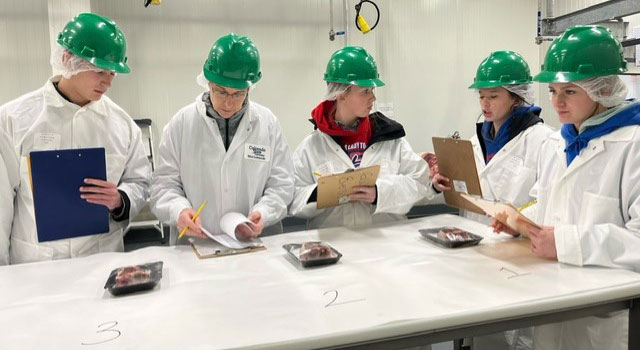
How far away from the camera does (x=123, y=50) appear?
159 centimetres

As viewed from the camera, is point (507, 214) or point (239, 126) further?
point (239, 126)

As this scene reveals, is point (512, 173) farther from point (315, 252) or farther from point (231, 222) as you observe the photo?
point (231, 222)

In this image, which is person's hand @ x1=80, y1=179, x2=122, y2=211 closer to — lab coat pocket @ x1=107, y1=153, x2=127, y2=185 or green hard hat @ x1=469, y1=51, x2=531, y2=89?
lab coat pocket @ x1=107, y1=153, x2=127, y2=185

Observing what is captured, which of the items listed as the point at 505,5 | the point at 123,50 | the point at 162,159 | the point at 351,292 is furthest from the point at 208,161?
the point at 505,5

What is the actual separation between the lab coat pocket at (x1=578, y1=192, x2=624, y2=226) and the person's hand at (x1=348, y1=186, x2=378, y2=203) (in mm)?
745

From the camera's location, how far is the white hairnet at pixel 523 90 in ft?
6.75

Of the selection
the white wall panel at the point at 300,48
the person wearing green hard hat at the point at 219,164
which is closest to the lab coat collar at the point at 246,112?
the person wearing green hard hat at the point at 219,164

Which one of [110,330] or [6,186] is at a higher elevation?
[6,186]

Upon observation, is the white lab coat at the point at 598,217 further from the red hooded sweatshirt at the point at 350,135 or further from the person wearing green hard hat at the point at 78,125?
the person wearing green hard hat at the point at 78,125

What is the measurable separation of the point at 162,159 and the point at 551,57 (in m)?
1.51

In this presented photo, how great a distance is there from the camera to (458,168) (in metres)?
1.76

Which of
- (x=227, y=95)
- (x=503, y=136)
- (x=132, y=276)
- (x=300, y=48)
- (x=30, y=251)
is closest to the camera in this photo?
(x=132, y=276)

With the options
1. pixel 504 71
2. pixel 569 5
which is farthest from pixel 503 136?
pixel 569 5

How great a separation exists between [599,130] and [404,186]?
0.75m
